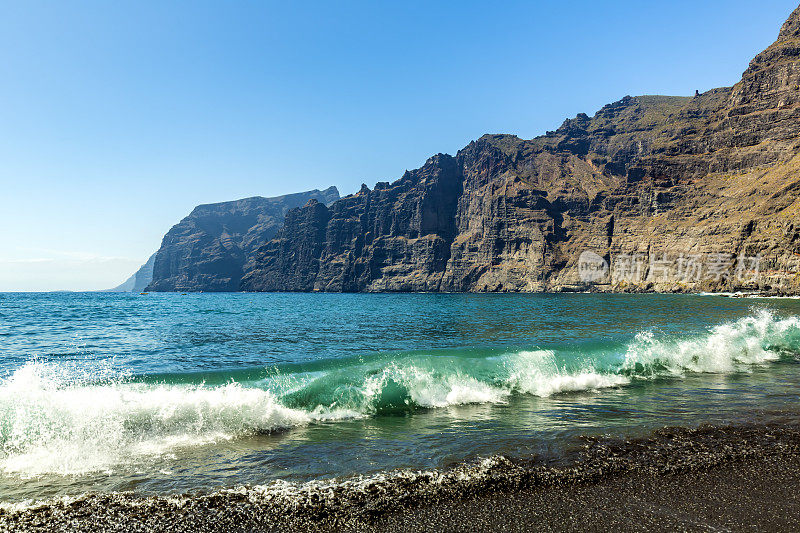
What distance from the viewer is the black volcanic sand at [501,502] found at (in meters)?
A: 5.29

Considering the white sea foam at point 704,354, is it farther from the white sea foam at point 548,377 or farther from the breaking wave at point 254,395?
the white sea foam at point 548,377

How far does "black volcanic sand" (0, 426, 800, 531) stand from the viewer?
5293mm

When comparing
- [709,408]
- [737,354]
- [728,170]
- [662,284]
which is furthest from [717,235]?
[709,408]

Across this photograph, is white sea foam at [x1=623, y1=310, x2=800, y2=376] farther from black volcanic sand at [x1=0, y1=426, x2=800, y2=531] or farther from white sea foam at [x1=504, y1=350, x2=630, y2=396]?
black volcanic sand at [x1=0, y1=426, x2=800, y2=531]

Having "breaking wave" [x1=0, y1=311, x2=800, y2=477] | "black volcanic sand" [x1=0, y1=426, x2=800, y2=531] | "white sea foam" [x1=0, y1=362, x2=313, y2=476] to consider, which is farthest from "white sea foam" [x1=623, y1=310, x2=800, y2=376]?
"white sea foam" [x1=0, y1=362, x2=313, y2=476]

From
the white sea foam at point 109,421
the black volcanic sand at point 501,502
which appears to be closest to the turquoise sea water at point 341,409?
the white sea foam at point 109,421

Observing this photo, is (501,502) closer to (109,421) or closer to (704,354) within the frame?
(109,421)

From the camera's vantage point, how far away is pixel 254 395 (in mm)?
11016

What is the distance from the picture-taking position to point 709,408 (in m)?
10.6

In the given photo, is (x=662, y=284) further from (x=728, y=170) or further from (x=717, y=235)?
(x=728, y=170)

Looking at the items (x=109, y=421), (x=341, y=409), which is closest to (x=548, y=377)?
(x=341, y=409)

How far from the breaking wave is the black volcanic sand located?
2.71 m

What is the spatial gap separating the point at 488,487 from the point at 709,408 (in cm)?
789

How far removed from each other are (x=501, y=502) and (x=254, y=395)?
7452 mm
